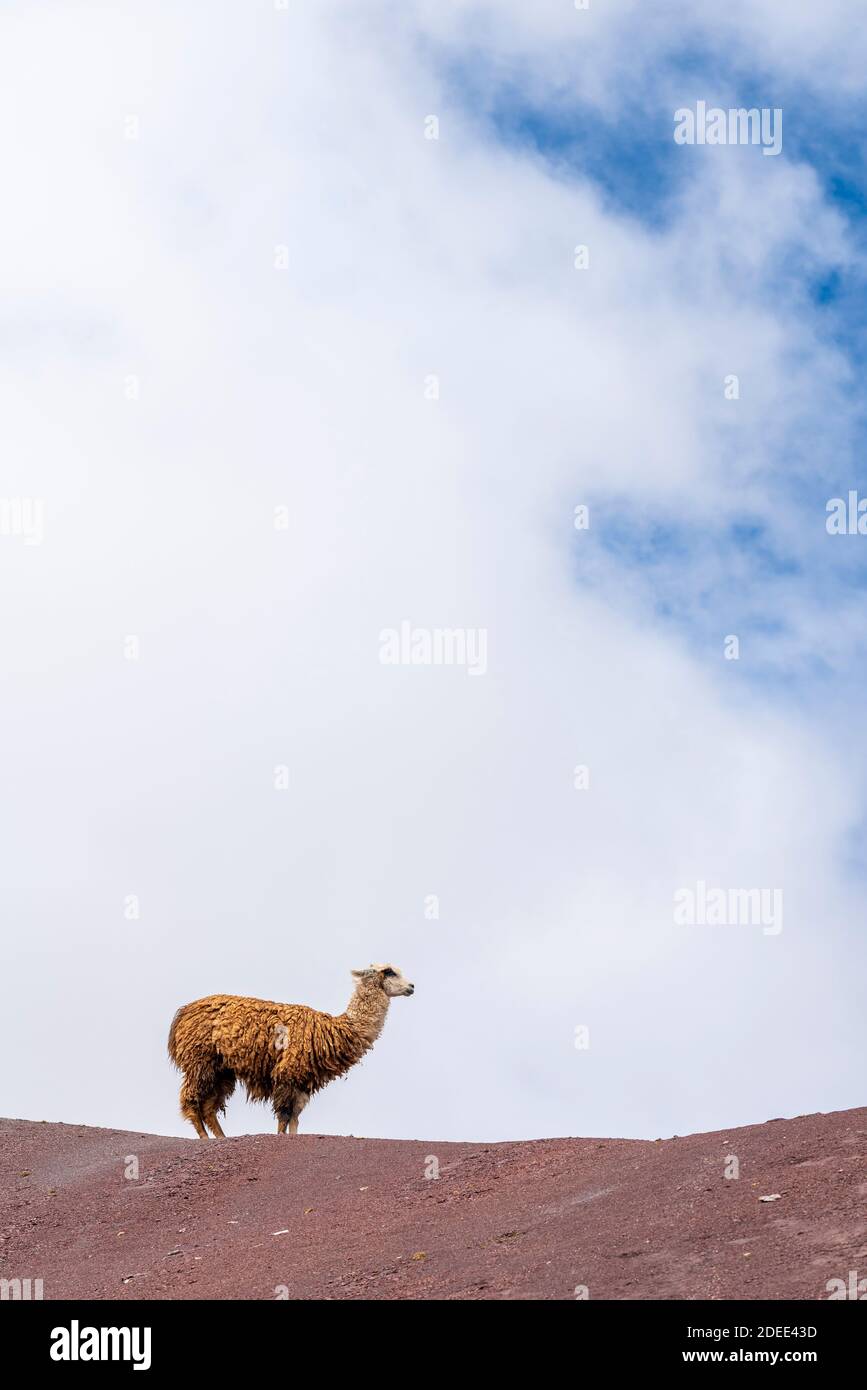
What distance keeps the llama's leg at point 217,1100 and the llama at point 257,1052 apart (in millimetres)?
17

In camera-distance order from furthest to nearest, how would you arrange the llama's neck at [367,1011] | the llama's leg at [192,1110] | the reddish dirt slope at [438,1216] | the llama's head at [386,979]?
the llama's head at [386,979]
the llama's neck at [367,1011]
the llama's leg at [192,1110]
the reddish dirt slope at [438,1216]

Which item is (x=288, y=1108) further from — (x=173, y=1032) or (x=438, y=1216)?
(x=438, y=1216)

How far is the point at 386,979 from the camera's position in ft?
87.3

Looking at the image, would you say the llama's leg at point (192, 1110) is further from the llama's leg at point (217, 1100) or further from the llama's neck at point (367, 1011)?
the llama's neck at point (367, 1011)

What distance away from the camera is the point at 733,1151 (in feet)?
54.6

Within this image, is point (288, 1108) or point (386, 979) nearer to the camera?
point (288, 1108)

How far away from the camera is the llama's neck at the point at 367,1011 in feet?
84.5

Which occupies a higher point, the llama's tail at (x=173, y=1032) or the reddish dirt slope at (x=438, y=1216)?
the llama's tail at (x=173, y=1032)

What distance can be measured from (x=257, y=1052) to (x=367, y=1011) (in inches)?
93.2

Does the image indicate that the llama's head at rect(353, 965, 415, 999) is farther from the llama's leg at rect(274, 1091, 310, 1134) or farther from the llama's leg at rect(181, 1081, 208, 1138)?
the llama's leg at rect(181, 1081, 208, 1138)

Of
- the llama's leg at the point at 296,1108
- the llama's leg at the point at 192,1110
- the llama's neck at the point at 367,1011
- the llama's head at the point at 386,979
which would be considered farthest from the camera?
the llama's head at the point at 386,979

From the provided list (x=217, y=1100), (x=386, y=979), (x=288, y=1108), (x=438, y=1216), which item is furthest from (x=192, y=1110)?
(x=438, y=1216)

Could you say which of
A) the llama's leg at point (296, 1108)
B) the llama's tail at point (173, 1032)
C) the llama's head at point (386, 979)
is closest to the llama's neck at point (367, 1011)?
the llama's head at point (386, 979)
